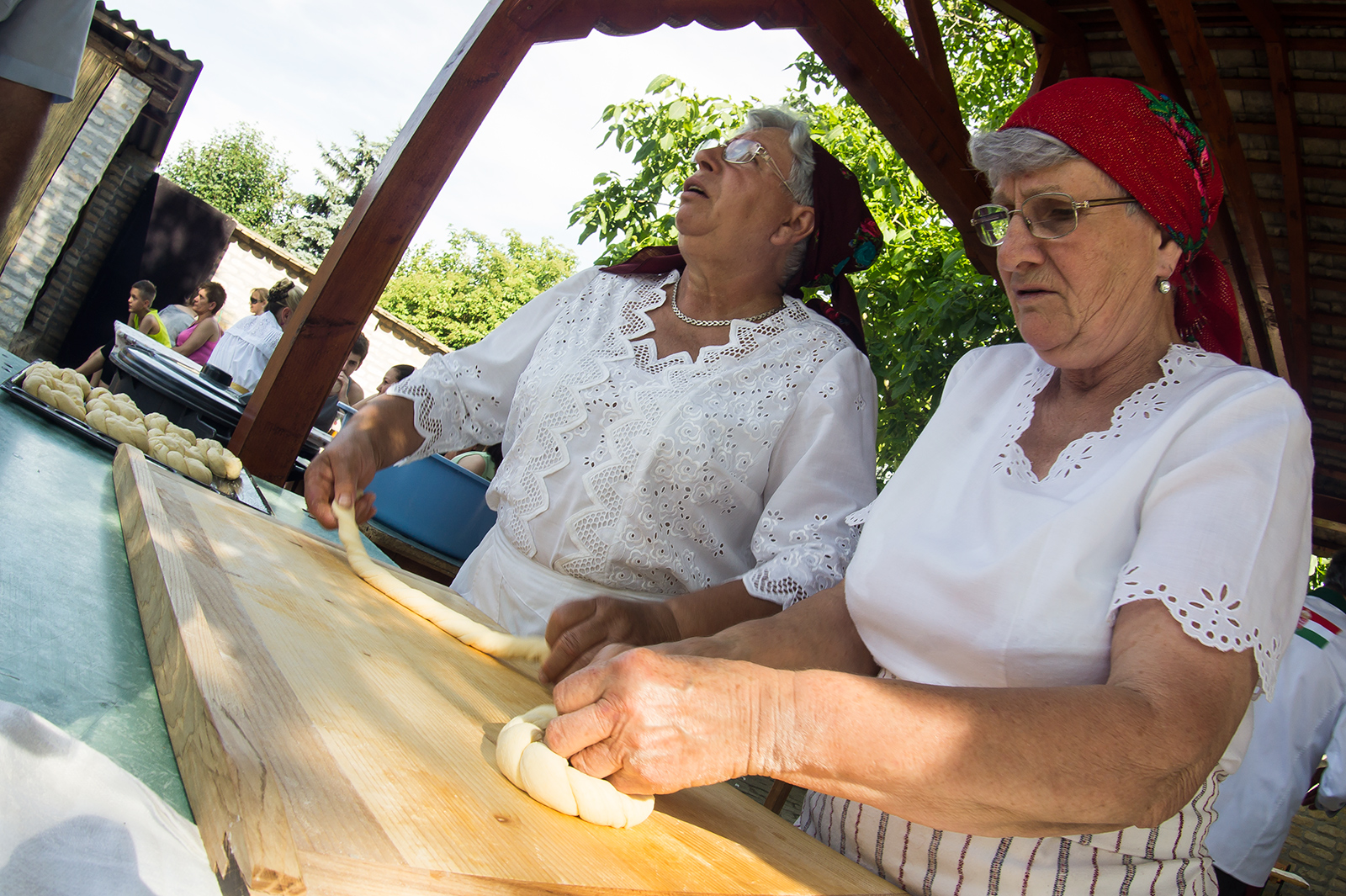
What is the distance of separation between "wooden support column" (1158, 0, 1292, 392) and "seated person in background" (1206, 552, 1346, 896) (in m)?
1.95

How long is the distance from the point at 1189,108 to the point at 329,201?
41062 mm

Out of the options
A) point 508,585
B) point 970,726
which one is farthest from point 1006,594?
point 508,585

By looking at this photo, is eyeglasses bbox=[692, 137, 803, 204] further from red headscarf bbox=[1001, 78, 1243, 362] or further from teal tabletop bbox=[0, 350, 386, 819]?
teal tabletop bbox=[0, 350, 386, 819]

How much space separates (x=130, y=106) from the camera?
11.5m

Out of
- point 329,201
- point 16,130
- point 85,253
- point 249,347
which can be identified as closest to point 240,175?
point 329,201

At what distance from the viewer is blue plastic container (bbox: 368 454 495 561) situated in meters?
3.02

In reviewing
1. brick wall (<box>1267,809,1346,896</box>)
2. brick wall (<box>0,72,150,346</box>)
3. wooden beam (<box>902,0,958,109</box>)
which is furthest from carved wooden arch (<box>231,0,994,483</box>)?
brick wall (<box>0,72,150,346</box>)

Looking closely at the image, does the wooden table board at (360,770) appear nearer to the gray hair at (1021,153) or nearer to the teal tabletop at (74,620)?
the teal tabletop at (74,620)

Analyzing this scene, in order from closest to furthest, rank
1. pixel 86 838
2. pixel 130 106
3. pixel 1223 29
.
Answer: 1. pixel 86 838
2. pixel 1223 29
3. pixel 130 106

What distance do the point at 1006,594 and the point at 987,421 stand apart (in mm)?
409

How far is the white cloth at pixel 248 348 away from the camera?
23.9 ft

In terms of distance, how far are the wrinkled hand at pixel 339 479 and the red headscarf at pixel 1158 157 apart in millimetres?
1588

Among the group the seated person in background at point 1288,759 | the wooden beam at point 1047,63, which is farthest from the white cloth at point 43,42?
the seated person in background at point 1288,759

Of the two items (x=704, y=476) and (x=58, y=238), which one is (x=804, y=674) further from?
(x=58, y=238)
